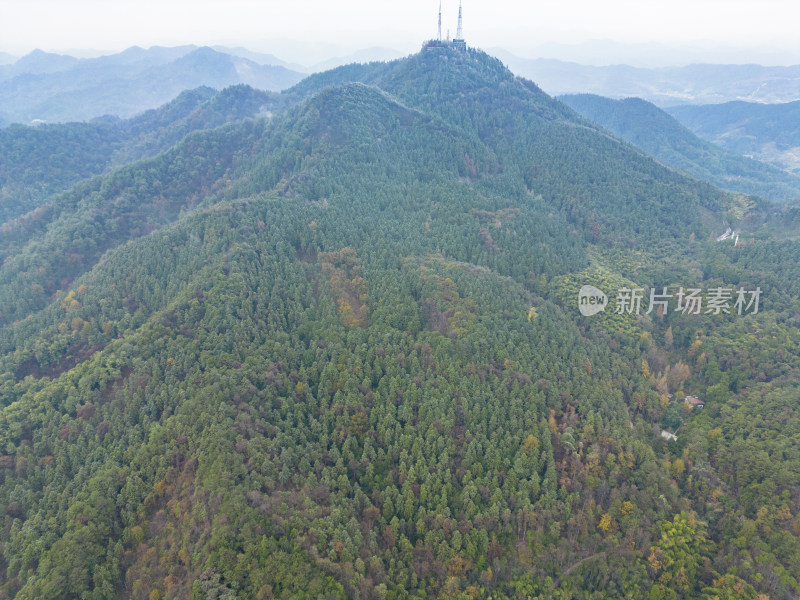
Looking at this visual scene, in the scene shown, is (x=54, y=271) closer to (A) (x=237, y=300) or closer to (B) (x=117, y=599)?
(A) (x=237, y=300)

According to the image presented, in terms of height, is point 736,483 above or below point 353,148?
below

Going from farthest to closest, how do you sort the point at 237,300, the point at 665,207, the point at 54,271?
the point at 665,207, the point at 54,271, the point at 237,300

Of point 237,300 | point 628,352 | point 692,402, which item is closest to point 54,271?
point 237,300

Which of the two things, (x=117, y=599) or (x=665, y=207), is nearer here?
(x=117, y=599)

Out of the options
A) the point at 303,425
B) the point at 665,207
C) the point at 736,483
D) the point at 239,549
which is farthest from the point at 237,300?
the point at 665,207

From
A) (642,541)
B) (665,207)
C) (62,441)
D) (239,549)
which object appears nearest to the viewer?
(239,549)

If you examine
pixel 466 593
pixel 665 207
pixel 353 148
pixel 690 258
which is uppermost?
pixel 353 148

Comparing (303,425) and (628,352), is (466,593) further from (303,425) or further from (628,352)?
(628,352)
